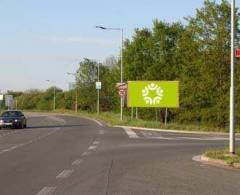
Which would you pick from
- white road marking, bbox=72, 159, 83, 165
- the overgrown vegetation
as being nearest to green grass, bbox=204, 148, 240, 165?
white road marking, bbox=72, 159, 83, 165

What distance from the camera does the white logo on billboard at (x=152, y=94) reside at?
2094 inches

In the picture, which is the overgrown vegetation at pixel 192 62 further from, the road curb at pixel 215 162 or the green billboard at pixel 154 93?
the road curb at pixel 215 162

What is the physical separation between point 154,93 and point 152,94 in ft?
0.71

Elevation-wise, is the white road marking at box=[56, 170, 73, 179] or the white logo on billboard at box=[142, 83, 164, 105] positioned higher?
the white logo on billboard at box=[142, 83, 164, 105]

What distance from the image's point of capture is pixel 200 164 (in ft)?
59.3

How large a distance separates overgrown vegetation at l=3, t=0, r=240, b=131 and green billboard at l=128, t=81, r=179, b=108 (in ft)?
8.75

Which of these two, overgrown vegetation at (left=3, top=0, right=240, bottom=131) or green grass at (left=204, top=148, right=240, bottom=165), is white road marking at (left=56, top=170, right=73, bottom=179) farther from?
overgrown vegetation at (left=3, top=0, right=240, bottom=131)

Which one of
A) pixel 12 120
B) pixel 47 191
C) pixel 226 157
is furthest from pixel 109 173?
pixel 12 120

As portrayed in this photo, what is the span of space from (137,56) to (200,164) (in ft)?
171

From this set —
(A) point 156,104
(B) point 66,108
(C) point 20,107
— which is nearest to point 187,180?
(A) point 156,104

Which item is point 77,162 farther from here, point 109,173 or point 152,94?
point 152,94

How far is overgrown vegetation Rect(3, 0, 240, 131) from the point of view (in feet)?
190

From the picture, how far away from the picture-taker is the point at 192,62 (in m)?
60.2

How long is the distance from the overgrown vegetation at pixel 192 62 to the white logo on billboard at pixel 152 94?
2787mm
